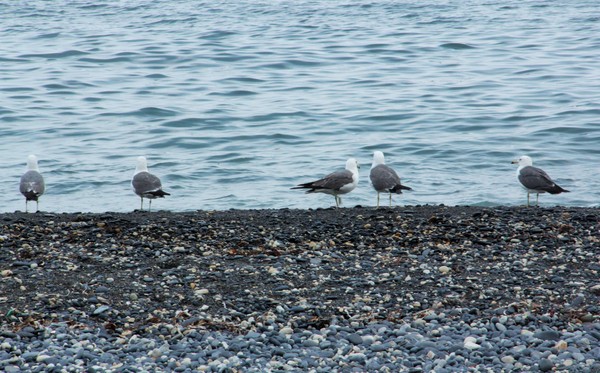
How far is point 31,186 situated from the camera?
471 inches

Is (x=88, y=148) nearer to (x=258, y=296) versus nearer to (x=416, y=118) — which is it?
(x=416, y=118)

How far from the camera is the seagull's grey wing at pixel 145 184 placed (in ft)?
39.7

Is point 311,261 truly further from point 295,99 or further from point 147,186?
point 295,99

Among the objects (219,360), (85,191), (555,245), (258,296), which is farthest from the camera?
(85,191)

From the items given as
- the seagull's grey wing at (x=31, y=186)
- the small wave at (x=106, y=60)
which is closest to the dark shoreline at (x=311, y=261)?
the seagull's grey wing at (x=31, y=186)

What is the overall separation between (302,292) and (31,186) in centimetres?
567

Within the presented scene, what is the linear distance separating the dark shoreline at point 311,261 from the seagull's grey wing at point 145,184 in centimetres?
137

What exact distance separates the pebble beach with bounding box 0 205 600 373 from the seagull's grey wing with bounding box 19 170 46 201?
4.80ft

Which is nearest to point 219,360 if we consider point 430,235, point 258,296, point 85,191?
Answer: point 258,296

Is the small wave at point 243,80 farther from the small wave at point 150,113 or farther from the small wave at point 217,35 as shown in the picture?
the small wave at point 217,35

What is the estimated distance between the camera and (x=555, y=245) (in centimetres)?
898

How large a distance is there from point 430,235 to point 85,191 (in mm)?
7372

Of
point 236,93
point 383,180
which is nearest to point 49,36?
point 236,93

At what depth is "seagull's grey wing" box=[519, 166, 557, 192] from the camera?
11977 mm
